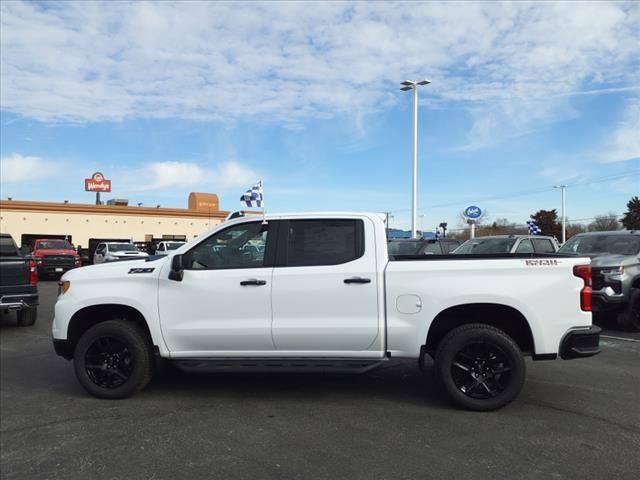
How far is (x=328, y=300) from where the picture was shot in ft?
16.6

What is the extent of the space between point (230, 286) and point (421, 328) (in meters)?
1.84

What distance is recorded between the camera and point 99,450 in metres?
4.17

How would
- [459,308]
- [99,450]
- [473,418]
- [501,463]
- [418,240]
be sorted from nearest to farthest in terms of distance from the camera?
1. [501,463]
2. [99,450]
3. [473,418]
4. [459,308]
5. [418,240]

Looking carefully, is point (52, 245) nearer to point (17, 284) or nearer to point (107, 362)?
point (17, 284)

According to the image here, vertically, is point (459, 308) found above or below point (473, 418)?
above

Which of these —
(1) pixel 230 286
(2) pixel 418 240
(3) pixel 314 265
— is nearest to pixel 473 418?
(3) pixel 314 265

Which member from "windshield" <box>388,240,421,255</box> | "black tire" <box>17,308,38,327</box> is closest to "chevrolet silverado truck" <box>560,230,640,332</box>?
"windshield" <box>388,240,421,255</box>

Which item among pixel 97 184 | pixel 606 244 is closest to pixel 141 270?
pixel 606 244

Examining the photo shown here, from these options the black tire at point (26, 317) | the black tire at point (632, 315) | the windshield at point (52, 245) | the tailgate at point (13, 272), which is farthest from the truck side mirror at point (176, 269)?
the windshield at point (52, 245)

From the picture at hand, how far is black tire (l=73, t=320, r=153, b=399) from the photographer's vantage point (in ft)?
17.4

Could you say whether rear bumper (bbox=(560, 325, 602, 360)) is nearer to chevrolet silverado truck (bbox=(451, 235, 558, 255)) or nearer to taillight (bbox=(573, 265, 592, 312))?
taillight (bbox=(573, 265, 592, 312))

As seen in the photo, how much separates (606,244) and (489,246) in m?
3.11

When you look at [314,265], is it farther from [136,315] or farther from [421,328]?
[136,315]

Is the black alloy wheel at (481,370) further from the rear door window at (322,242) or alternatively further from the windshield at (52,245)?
the windshield at (52,245)
